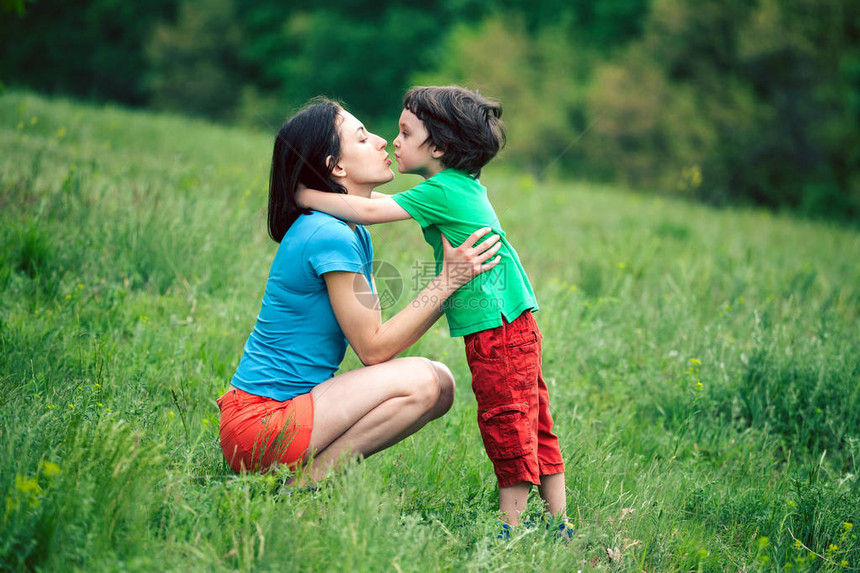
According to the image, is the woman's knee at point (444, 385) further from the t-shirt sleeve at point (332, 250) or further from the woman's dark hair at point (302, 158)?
the woman's dark hair at point (302, 158)

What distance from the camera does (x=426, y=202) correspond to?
249 cm

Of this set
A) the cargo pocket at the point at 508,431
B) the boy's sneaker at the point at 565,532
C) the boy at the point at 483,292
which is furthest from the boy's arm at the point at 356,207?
the boy's sneaker at the point at 565,532

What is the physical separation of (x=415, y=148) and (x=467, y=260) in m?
0.51

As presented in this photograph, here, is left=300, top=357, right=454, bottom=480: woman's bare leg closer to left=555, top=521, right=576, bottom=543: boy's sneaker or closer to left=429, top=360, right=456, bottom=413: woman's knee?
left=429, top=360, right=456, bottom=413: woman's knee

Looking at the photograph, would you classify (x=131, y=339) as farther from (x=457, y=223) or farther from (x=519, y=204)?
(x=519, y=204)

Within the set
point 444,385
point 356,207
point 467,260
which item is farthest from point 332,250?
point 444,385

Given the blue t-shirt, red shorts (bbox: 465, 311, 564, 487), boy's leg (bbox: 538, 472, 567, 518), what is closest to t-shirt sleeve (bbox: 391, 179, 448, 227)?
the blue t-shirt

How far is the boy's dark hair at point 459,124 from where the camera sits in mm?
2521

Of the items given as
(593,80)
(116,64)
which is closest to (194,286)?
(593,80)

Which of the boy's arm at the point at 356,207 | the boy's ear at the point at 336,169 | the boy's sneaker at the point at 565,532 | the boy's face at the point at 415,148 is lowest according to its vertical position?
the boy's sneaker at the point at 565,532

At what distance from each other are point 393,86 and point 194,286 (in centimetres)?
2623

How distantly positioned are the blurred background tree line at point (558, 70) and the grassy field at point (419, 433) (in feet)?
22.0

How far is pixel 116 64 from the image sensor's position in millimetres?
32250

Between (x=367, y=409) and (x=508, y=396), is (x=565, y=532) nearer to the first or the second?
(x=508, y=396)
